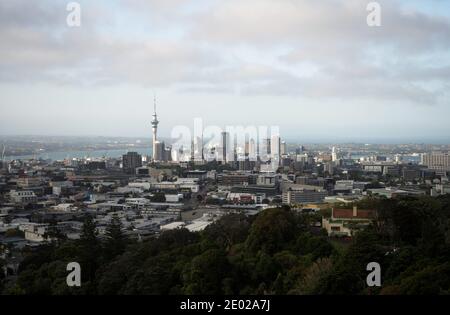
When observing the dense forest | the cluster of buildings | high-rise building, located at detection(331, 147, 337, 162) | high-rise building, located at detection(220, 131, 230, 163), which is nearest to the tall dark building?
the cluster of buildings

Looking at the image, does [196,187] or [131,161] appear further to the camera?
[131,161]

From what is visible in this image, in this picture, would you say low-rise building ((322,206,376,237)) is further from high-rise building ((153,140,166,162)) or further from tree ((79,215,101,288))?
high-rise building ((153,140,166,162))

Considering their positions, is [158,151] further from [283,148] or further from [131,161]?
[283,148]

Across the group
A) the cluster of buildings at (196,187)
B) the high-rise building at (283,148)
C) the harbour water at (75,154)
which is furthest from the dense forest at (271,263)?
the harbour water at (75,154)

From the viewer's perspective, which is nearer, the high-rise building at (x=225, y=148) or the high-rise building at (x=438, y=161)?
the high-rise building at (x=225, y=148)

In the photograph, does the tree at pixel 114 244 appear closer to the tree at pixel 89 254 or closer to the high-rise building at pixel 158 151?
the tree at pixel 89 254

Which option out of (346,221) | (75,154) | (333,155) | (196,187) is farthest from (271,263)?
(75,154)

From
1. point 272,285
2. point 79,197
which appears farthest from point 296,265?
point 79,197

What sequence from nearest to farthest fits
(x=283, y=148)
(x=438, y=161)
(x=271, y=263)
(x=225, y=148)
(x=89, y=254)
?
(x=271, y=263), (x=89, y=254), (x=438, y=161), (x=225, y=148), (x=283, y=148)
